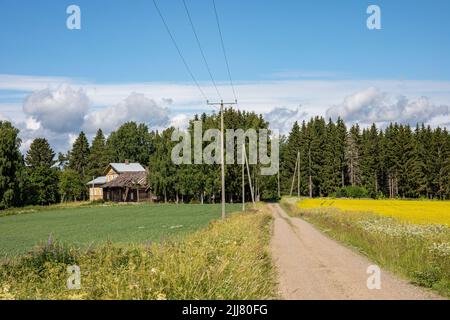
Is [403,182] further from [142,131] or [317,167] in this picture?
[142,131]

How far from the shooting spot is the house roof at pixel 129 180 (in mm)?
97300

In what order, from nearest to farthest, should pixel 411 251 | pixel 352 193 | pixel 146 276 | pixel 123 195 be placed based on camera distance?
pixel 146 276, pixel 411 251, pixel 352 193, pixel 123 195

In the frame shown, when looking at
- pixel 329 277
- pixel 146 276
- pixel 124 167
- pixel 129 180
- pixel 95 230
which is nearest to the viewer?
pixel 146 276

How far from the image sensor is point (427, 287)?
11.8 metres

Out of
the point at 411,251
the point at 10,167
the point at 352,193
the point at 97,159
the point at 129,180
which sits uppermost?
the point at 97,159

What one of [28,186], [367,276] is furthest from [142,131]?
[367,276]

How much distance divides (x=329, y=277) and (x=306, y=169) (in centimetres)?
8792

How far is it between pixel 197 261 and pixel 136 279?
1503 millimetres

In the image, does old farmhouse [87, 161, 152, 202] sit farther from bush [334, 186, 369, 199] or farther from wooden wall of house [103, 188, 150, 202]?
bush [334, 186, 369, 199]

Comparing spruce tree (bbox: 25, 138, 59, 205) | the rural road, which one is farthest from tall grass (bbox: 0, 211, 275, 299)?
spruce tree (bbox: 25, 138, 59, 205)

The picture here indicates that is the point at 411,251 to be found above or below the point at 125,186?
below

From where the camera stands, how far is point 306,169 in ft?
328

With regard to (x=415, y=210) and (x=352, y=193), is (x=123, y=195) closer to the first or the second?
(x=352, y=193)

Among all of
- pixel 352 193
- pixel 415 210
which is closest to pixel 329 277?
pixel 415 210
